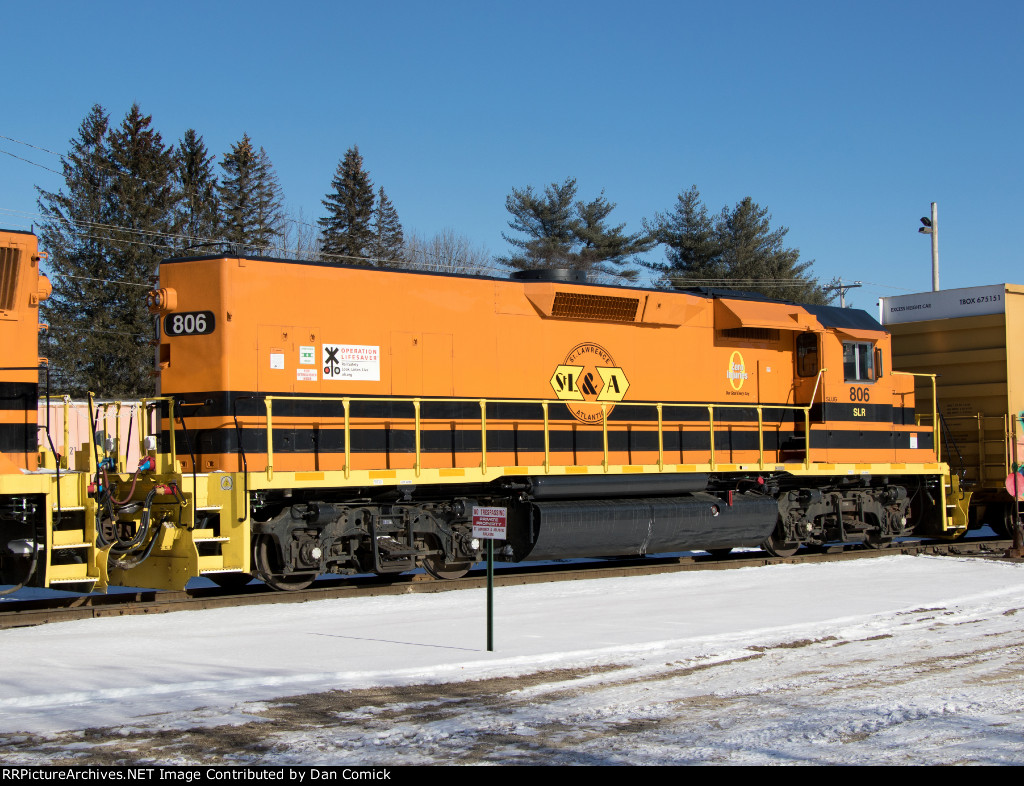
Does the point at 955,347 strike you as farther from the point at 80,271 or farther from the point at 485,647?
the point at 80,271

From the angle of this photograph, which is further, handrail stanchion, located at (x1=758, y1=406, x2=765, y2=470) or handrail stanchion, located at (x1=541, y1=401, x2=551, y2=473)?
handrail stanchion, located at (x1=758, y1=406, x2=765, y2=470)

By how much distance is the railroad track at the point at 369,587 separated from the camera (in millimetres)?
10906

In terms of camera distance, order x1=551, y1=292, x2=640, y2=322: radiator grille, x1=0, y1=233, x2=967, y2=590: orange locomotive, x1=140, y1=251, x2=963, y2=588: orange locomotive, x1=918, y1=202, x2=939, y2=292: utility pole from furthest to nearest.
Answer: x1=918, y1=202, x2=939, y2=292: utility pole → x1=551, y1=292, x2=640, y2=322: radiator grille → x1=140, y1=251, x2=963, y2=588: orange locomotive → x1=0, y1=233, x2=967, y2=590: orange locomotive

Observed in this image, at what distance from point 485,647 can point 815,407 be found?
32.1ft

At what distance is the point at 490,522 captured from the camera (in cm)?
951

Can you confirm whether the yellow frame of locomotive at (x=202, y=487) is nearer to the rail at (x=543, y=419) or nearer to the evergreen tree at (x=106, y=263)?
the rail at (x=543, y=419)

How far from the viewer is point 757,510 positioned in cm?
1567

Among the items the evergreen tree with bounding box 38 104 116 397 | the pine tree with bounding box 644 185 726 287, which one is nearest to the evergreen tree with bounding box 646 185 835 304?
the pine tree with bounding box 644 185 726 287

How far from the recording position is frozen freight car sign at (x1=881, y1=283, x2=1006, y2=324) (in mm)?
18375

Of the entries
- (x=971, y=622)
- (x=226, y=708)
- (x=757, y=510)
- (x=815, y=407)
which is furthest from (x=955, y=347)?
(x=226, y=708)

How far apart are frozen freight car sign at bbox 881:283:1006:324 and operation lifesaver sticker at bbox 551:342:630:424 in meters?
7.60

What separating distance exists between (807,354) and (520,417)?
18.5ft

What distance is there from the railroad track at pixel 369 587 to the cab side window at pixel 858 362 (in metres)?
2.88

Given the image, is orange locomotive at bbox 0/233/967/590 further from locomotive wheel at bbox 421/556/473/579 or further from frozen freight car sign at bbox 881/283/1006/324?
frozen freight car sign at bbox 881/283/1006/324
